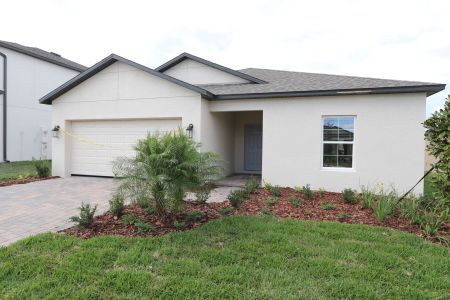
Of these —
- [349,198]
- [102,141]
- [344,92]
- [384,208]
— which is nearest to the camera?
[384,208]

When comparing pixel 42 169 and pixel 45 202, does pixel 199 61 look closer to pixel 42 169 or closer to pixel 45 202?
pixel 42 169

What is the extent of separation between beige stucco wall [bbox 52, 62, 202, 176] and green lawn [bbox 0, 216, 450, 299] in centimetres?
557

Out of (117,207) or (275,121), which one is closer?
(117,207)

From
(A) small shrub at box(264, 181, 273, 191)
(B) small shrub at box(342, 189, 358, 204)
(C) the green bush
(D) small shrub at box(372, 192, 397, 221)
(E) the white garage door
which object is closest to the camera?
(C) the green bush

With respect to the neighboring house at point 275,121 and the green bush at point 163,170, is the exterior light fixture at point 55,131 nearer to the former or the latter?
the neighboring house at point 275,121

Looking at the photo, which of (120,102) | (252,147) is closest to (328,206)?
(252,147)

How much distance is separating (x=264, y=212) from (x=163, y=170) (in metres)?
2.52

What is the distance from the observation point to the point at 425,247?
13.6 ft

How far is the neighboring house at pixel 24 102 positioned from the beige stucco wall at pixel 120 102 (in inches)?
333

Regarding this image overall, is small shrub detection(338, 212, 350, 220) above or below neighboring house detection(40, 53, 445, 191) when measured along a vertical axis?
below

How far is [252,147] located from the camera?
40.6 ft

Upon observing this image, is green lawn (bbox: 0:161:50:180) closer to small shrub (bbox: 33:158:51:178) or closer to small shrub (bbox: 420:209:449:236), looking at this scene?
small shrub (bbox: 33:158:51:178)

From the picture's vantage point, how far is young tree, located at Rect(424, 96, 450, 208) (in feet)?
15.6

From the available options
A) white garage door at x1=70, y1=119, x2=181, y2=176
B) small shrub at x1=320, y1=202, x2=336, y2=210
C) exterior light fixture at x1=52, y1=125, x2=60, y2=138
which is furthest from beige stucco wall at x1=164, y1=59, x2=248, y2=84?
small shrub at x1=320, y1=202, x2=336, y2=210
